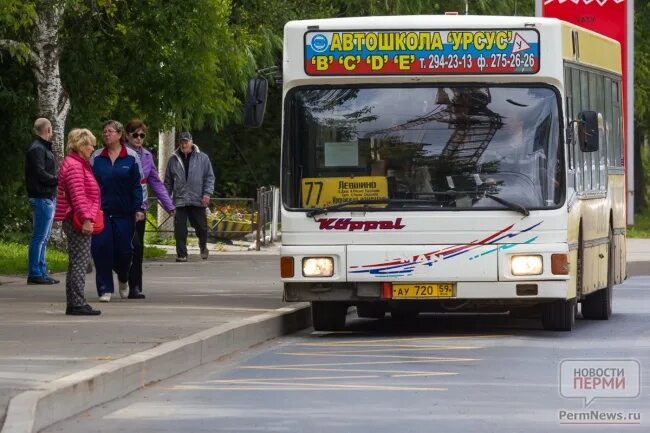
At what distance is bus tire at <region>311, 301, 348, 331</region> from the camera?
17750mm

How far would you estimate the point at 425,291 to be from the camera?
16797 millimetres

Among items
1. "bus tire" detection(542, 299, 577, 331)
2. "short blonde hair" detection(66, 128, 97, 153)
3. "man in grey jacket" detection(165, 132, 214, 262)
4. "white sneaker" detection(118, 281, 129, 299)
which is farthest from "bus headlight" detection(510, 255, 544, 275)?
"man in grey jacket" detection(165, 132, 214, 262)

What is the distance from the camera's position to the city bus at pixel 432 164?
16.7m

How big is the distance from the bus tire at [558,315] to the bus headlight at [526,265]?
775 mm

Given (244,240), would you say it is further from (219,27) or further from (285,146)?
(285,146)

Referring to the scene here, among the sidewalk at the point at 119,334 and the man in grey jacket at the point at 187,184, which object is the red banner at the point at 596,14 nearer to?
the man in grey jacket at the point at 187,184

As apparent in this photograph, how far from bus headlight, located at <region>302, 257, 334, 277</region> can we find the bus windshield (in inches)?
19.6

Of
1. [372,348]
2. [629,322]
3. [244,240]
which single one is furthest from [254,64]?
[372,348]

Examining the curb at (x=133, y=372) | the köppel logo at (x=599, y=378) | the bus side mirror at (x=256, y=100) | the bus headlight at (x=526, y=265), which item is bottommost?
the köppel logo at (x=599, y=378)

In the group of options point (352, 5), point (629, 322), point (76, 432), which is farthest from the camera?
point (352, 5)

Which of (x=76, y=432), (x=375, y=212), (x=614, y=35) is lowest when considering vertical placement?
(x=76, y=432)

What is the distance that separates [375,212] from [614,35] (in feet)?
44.9

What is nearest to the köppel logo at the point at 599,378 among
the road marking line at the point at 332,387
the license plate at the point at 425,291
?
the road marking line at the point at 332,387

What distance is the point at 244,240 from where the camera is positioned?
3631 centimetres
